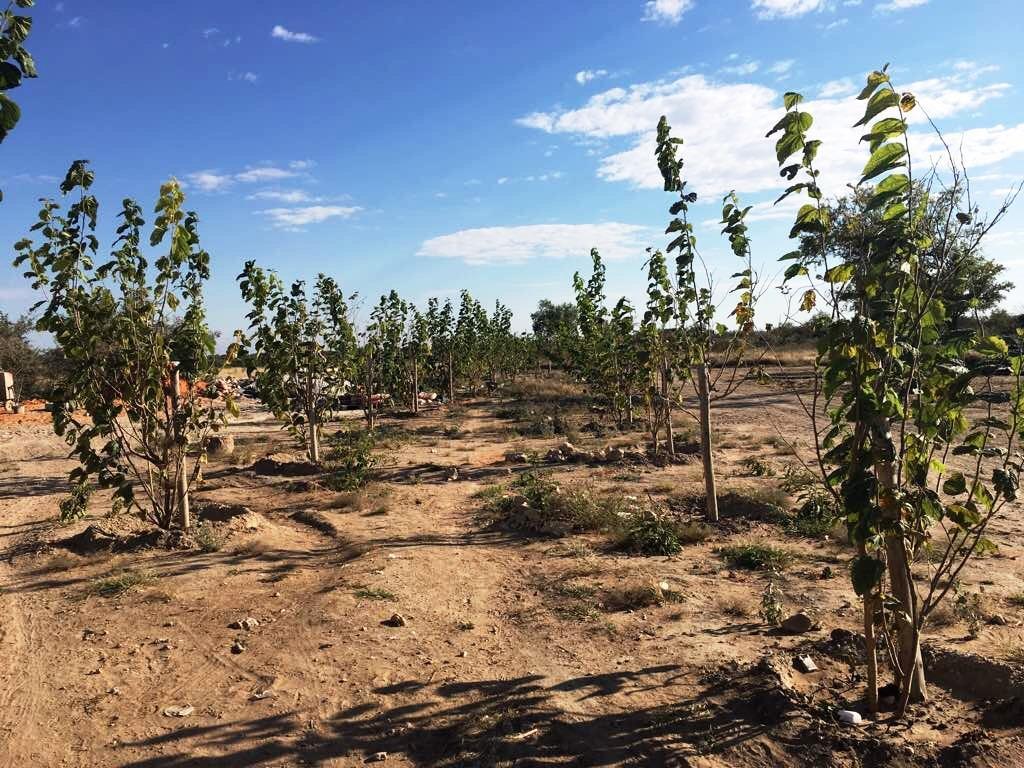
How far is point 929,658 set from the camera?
4.48m

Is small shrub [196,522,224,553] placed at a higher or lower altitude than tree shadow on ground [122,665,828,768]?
higher

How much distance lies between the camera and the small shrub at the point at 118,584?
6.35 meters

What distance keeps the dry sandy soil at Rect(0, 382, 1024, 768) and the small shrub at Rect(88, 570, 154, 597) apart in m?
0.03

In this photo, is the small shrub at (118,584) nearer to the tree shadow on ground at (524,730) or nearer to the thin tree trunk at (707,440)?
the tree shadow on ground at (524,730)

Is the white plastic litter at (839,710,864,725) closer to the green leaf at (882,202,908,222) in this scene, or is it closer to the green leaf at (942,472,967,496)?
the green leaf at (942,472,967,496)

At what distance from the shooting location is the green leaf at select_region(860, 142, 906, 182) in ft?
10.9

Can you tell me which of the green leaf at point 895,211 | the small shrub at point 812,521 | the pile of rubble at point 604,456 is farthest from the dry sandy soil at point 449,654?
the pile of rubble at point 604,456

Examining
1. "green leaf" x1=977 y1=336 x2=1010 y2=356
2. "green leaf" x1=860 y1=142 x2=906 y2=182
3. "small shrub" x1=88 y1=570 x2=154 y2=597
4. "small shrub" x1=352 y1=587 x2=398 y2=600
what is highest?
"green leaf" x1=860 y1=142 x2=906 y2=182

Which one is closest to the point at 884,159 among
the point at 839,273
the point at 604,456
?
the point at 839,273

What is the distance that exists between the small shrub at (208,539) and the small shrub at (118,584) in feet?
2.99

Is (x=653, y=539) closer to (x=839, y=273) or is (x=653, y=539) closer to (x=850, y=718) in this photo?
(x=850, y=718)

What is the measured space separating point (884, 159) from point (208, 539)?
302 inches

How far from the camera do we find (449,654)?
5.04 metres

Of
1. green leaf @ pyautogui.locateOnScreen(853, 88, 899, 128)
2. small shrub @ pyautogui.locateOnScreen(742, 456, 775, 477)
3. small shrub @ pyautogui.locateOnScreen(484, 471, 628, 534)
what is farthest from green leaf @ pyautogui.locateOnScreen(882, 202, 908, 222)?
small shrub @ pyautogui.locateOnScreen(742, 456, 775, 477)
